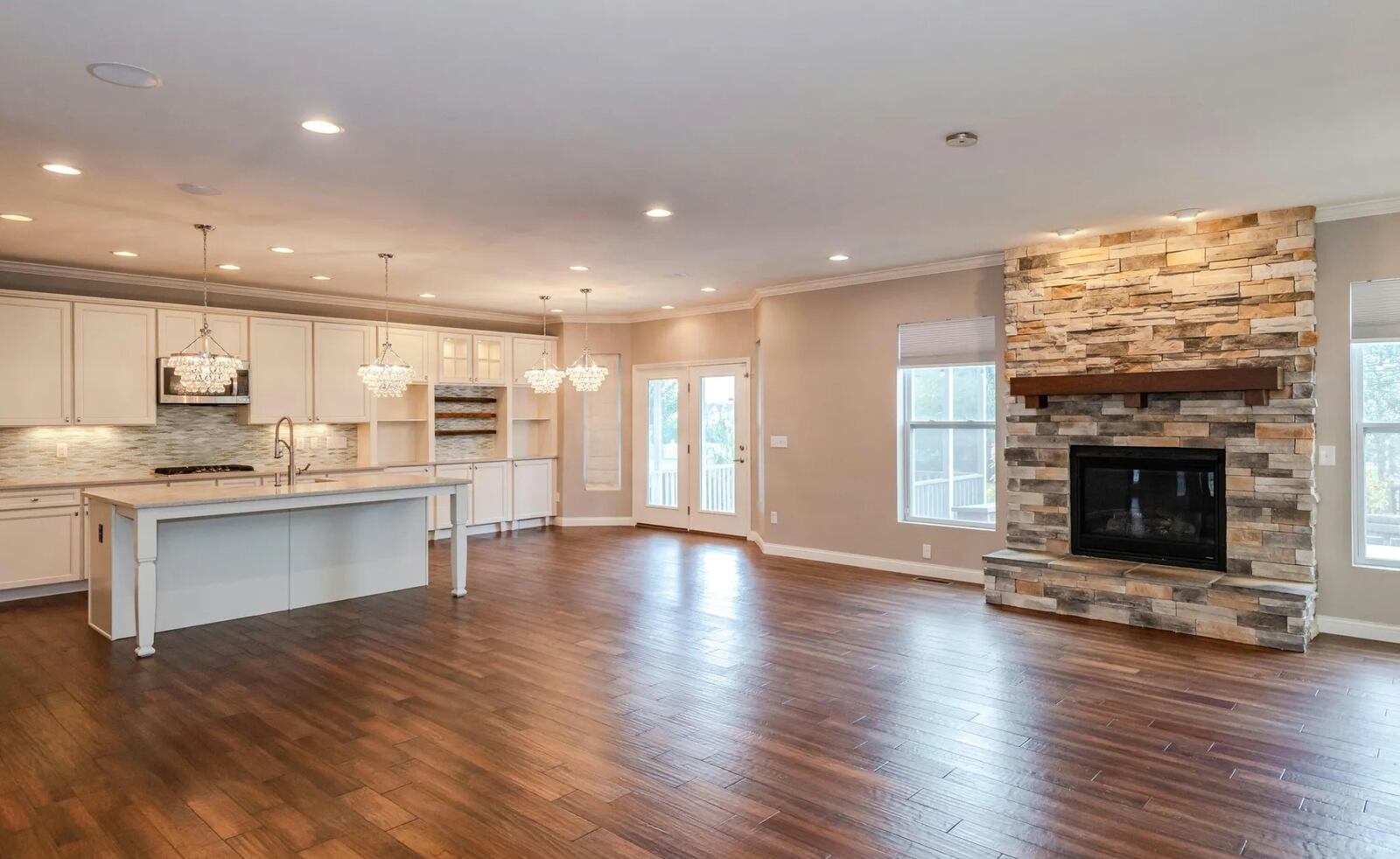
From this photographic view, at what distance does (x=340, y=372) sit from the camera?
27.2 feet

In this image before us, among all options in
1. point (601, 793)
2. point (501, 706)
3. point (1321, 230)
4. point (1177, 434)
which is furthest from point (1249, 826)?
point (1321, 230)

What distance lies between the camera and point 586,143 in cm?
382

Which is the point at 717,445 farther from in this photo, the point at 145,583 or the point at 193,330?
the point at 145,583

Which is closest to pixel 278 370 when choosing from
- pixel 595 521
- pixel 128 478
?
pixel 128 478

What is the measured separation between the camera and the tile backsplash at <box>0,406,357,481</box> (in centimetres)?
665

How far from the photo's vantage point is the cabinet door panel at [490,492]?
370 inches

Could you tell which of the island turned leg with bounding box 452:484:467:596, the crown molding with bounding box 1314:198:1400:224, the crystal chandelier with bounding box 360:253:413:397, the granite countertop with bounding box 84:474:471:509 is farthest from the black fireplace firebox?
the crystal chandelier with bounding box 360:253:413:397

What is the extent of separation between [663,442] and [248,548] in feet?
17.0

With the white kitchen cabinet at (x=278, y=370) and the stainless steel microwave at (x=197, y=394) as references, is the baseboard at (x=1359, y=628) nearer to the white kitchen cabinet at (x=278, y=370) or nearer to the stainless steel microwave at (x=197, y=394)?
the stainless steel microwave at (x=197, y=394)

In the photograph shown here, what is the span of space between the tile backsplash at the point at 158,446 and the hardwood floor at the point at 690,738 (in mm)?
1694

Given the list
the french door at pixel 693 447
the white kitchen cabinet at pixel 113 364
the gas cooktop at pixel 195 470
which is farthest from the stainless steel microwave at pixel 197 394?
the french door at pixel 693 447

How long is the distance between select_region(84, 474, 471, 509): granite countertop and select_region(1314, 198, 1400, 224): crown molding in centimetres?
623

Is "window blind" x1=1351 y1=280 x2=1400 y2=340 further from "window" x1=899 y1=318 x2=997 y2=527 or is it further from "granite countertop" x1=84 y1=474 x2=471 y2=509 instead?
"granite countertop" x1=84 y1=474 x2=471 y2=509

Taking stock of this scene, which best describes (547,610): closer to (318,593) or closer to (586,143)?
(318,593)
